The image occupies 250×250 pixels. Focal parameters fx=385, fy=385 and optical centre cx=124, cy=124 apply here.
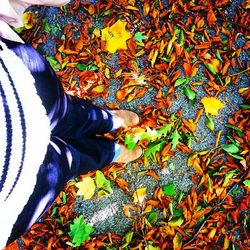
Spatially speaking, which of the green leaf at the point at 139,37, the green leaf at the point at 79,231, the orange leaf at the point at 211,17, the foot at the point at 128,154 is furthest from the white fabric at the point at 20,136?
the orange leaf at the point at 211,17

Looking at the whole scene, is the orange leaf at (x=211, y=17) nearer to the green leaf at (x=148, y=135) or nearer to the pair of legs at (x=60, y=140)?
the green leaf at (x=148, y=135)

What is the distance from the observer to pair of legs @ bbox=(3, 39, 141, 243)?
116 cm

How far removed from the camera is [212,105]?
2102mm

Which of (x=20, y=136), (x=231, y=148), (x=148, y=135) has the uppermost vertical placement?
(x=20, y=136)

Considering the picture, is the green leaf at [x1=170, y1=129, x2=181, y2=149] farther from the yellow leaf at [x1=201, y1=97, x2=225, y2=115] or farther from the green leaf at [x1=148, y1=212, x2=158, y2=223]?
the green leaf at [x1=148, y1=212, x2=158, y2=223]

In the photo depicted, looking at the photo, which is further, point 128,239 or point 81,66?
point 81,66

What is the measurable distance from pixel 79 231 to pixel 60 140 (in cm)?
82

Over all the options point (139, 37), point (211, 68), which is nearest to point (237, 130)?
point (211, 68)

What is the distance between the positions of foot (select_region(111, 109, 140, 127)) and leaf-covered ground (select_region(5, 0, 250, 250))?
0.05 meters

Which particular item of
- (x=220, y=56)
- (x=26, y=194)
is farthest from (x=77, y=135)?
(x=220, y=56)

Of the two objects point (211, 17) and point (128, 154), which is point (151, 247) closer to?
point (128, 154)

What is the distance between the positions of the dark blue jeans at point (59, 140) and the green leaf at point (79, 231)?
482 mm

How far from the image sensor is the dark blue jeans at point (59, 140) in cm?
116

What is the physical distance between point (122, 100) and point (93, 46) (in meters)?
0.36
